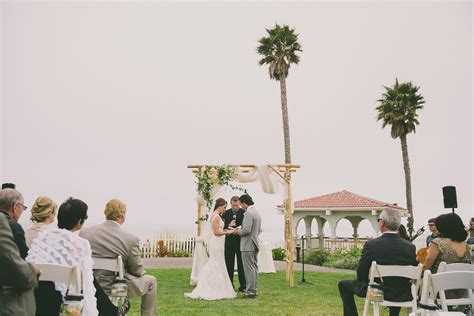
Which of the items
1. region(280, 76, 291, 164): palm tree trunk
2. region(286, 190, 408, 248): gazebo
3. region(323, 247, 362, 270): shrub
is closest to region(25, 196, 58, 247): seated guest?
region(323, 247, 362, 270): shrub

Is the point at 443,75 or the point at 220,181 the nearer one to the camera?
the point at 220,181

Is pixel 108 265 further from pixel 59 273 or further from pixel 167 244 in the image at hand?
pixel 167 244

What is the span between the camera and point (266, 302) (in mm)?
8953

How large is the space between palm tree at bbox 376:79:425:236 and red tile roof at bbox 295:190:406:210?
3.89 metres

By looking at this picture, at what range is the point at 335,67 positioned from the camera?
2377 centimetres

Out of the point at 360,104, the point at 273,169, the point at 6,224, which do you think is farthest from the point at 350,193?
the point at 6,224

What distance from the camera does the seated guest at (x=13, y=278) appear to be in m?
3.15

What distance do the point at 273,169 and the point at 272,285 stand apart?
8.87 ft

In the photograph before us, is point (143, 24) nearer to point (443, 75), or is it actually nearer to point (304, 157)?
point (443, 75)

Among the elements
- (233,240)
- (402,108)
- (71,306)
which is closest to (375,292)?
(71,306)

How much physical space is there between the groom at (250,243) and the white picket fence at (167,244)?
1507cm

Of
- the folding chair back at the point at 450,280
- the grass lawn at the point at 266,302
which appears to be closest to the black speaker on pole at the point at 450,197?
the grass lawn at the point at 266,302

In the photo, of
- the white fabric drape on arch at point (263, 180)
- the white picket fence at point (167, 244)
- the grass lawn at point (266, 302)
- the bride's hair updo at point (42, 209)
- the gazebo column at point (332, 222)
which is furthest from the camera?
the gazebo column at point (332, 222)

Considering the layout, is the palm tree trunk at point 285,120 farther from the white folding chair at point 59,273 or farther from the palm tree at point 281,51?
the white folding chair at point 59,273
